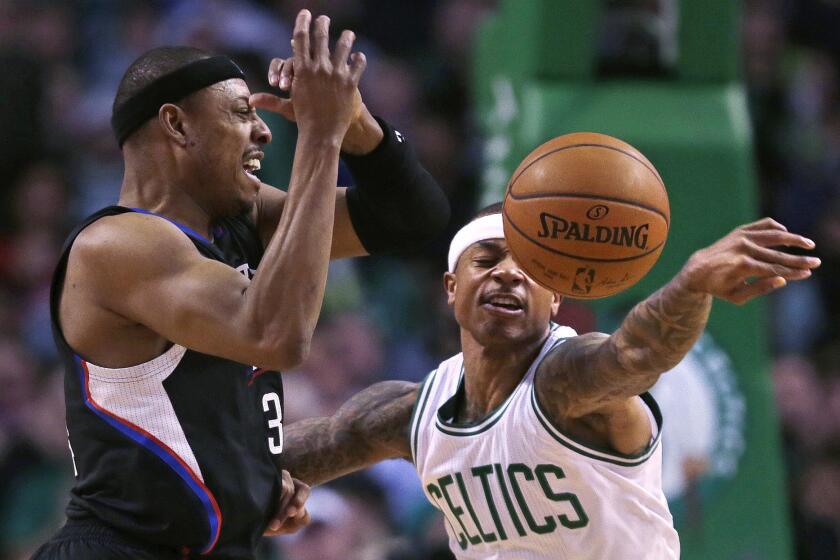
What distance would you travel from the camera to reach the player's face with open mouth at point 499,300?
15.0 feet

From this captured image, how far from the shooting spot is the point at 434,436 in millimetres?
4723

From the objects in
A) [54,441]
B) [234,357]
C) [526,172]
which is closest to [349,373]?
[54,441]

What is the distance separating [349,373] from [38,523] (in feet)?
6.35

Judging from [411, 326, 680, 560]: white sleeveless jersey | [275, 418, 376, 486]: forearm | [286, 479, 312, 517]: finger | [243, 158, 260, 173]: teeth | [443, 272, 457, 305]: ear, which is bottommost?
[275, 418, 376, 486]: forearm

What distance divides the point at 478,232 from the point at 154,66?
4.53ft

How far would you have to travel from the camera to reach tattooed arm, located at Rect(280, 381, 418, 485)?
4906 millimetres

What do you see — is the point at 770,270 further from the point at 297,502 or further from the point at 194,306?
the point at 297,502

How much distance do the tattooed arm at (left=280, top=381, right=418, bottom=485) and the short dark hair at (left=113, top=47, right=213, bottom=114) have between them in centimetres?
156

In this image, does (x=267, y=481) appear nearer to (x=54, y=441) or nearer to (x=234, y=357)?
(x=234, y=357)

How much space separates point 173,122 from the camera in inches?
151

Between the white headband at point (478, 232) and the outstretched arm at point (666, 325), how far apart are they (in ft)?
1.77

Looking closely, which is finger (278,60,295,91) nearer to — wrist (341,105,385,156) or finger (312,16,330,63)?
finger (312,16,330,63)

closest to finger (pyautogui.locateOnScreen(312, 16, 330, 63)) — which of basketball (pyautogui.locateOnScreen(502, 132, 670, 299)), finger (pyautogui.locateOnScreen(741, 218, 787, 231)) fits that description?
basketball (pyautogui.locateOnScreen(502, 132, 670, 299))

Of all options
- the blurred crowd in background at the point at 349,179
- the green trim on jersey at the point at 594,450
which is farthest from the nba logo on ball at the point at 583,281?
the blurred crowd in background at the point at 349,179
